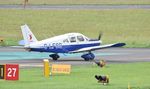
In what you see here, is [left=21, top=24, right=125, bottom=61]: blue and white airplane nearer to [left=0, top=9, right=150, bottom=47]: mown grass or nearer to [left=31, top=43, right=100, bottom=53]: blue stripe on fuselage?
[left=31, top=43, right=100, bottom=53]: blue stripe on fuselage

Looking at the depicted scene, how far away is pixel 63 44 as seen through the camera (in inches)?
1933

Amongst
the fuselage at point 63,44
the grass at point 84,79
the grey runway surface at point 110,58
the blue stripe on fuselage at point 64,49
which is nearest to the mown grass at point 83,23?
the grey runway surface at point 110,58

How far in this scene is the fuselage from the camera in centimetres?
4819

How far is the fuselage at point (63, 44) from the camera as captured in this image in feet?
158

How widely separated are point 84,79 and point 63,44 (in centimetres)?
1674

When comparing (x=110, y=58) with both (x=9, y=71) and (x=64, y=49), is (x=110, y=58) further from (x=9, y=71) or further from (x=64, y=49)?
(x=9, y=71)

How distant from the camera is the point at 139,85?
29.1 meters

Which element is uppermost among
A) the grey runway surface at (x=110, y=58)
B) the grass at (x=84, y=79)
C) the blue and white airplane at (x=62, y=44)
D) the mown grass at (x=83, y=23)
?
the mown grass at (x=83, y=23)

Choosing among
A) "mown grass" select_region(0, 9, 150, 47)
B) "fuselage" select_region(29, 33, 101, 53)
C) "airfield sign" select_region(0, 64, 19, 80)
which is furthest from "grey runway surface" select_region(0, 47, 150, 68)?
"airfield sign" select_region(0, 64, 19, 80)

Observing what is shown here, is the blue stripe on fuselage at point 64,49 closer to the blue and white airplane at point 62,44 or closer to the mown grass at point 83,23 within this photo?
the blue and white airplane at point 62,44

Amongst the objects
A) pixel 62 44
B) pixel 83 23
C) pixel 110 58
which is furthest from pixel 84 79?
pixel 83 23

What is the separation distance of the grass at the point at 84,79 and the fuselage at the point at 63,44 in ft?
23.0

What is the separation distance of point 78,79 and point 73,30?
42204mm

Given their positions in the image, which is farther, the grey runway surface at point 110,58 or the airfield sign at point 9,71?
the grey runway surface at point 110,58
